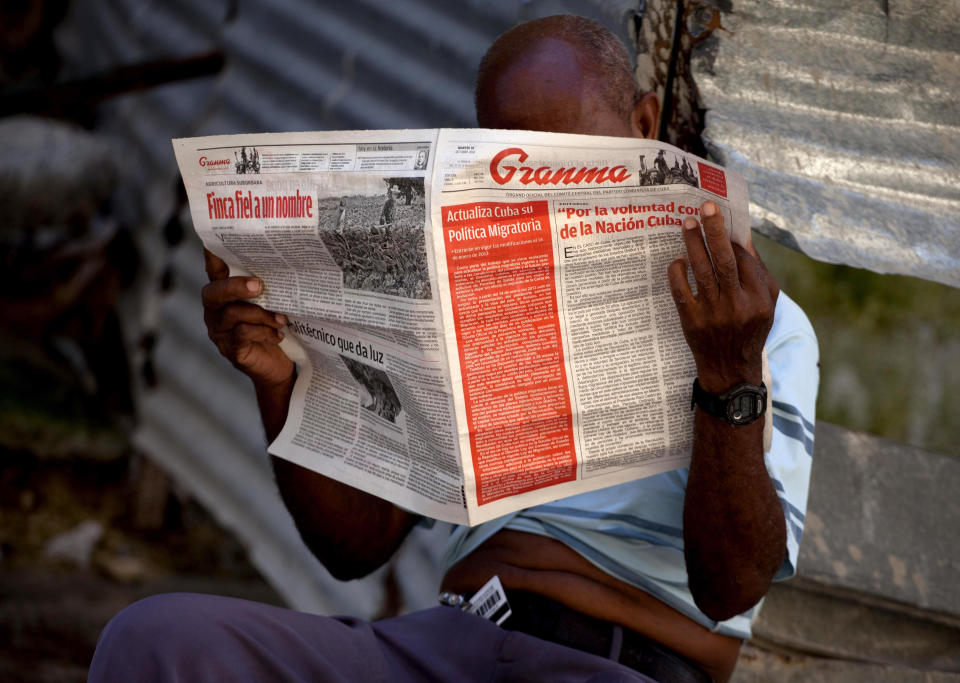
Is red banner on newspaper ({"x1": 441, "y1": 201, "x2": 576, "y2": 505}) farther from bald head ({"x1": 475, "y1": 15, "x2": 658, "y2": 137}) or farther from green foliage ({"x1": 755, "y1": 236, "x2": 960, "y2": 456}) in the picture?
green foliage ({"x1": 755, "y1": 236, "x2": 960, "y2": 456})

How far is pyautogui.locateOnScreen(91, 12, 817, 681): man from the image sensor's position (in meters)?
1.18

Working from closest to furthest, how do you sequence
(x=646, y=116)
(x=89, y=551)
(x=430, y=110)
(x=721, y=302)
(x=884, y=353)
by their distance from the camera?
(x=721, y=302)
(x=646, y=116)
(x=430, y=110)
(x=884, y=353)
(x=89, y=551)

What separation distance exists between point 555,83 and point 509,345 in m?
0.44

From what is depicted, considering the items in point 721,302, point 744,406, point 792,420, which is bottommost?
point 792,420

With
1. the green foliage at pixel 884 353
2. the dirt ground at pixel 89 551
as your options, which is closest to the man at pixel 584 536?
the green foliage at pixel 884 353

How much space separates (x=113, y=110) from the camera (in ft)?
11.4

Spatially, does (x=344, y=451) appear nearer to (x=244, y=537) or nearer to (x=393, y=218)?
(x=393, y=218)

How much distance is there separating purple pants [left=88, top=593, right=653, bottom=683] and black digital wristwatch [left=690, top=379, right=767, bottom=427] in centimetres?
36

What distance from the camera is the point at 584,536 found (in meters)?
1.44

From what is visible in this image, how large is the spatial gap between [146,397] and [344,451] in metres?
2.14

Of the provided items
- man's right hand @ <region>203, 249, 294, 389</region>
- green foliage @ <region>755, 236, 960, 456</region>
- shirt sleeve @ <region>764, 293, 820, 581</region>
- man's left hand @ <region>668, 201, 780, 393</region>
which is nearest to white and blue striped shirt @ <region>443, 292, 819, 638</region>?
shirt sleeve @ <region>764, 293, 820, 581</region>

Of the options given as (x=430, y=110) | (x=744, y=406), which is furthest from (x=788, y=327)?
(x=430, y=110)

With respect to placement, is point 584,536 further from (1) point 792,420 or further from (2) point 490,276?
(2) point 490,276

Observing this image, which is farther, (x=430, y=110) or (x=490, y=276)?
(x=430, y=110)
